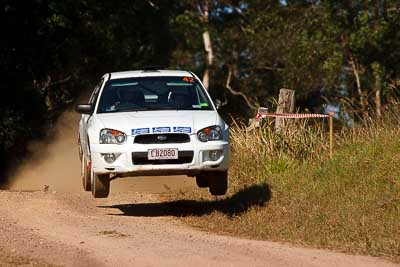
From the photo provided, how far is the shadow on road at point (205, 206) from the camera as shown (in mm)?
13969

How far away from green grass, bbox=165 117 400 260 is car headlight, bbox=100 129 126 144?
1.39 meters

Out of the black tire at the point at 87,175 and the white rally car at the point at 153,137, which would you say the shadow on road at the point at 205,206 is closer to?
the white rally car at the point at 153,137

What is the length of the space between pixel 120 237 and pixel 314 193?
3.40 metres

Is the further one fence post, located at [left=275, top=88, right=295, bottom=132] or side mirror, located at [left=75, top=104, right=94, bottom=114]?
fence post, located at [left=275, top=88, right=295, bottom=132]

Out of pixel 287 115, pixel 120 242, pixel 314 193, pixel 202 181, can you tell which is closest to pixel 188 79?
pixel 202 181

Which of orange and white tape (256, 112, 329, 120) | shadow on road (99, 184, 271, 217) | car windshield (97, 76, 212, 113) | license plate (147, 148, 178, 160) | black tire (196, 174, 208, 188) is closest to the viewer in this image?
license plate (147, 148, 178, 160)

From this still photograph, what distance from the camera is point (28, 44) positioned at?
2753 cm

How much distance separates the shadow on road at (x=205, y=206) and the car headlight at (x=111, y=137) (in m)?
1.42

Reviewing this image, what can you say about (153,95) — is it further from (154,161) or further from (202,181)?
(202,181)

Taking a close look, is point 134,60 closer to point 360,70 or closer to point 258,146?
point 360,70

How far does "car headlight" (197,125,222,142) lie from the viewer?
42.3 feet

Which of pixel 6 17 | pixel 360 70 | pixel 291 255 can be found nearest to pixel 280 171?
pixel 291 255

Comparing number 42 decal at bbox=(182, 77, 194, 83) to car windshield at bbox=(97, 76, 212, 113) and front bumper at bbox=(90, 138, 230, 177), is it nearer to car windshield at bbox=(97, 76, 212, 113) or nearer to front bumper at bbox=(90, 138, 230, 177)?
car windshield at bbox=(97, 76, 212, 113)

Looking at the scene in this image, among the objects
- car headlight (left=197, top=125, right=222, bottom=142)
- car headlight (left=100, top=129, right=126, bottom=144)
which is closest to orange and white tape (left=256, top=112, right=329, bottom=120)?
car headlight (left=197, top=125, right=222, bottom=142)
